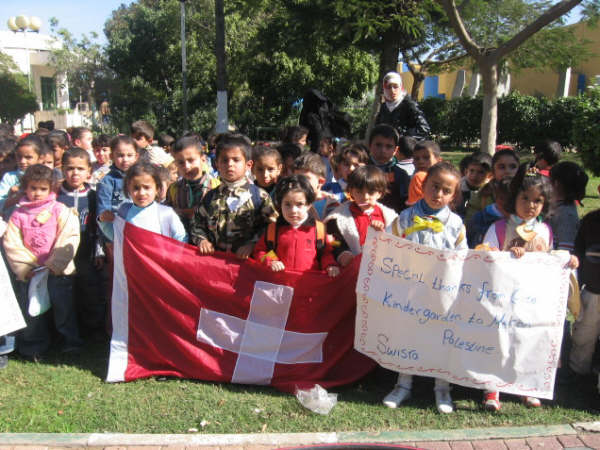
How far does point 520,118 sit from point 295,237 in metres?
17.0

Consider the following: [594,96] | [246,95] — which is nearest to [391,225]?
[594,96]

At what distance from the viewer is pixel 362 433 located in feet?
10.3

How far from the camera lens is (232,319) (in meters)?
3.74

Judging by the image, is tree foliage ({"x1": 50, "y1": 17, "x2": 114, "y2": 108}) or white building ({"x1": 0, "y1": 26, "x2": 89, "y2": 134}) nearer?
tree foliage ({"x1": 50, "y1": 17, "x2": 114, "y2": 108})

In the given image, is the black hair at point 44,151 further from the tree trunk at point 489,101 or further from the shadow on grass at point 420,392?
the tree trunk at point 489,101

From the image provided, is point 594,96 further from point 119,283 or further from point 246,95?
point 246,95

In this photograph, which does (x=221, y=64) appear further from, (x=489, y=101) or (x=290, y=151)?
(x=290, y=151)

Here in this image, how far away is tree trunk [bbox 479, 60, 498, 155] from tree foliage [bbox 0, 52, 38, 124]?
28509 mm

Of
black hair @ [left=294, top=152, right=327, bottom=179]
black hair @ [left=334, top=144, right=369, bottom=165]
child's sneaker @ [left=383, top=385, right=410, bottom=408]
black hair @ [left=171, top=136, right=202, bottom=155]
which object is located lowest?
child's sneaker @ [left=383, top=385, right=410, bottom=408]

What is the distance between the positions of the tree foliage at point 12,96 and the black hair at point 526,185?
107 ft

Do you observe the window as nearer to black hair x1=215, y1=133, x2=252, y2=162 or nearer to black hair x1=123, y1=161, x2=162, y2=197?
black hair x1=123, y1=161, x2=162, y2=197

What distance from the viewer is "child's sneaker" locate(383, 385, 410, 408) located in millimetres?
3429

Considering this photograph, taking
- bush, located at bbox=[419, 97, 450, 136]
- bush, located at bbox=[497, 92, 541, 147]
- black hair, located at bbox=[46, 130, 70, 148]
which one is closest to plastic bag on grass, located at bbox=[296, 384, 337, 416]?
black hair, located at bbox=[46, 130, 70, 148]

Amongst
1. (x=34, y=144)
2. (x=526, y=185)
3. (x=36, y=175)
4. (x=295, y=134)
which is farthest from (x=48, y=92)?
(x=526, y=185)
